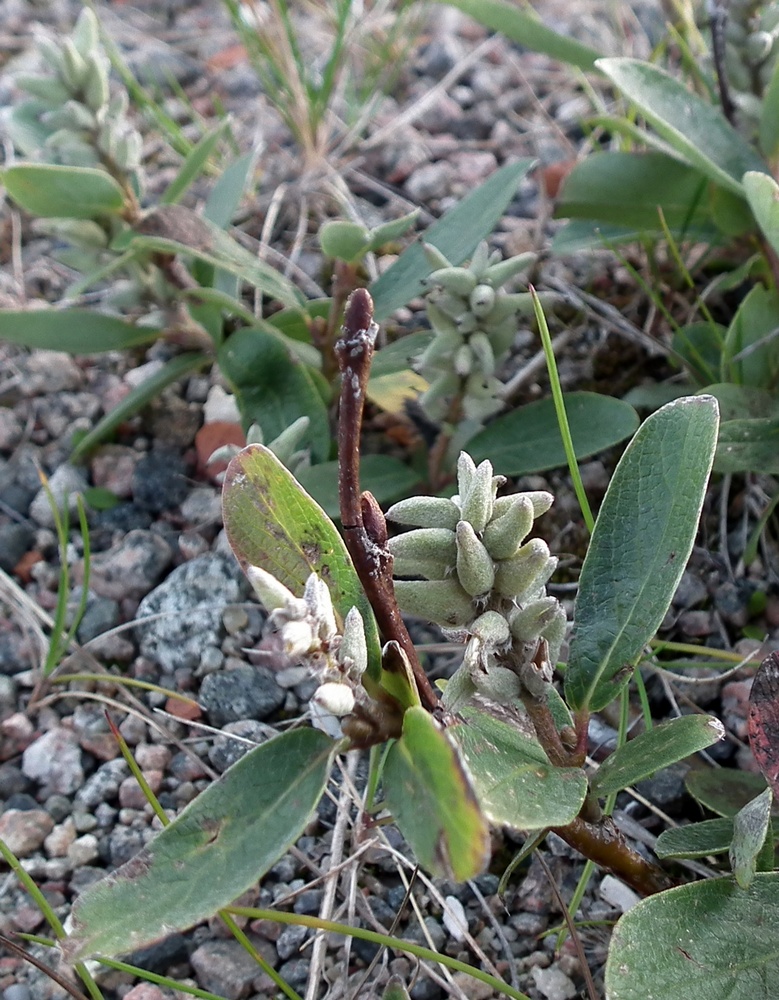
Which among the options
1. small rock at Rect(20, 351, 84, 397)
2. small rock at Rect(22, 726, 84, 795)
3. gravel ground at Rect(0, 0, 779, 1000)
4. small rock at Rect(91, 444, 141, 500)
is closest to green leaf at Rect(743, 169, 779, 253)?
gravel ground at Rect(0, 0, 779, 1000)

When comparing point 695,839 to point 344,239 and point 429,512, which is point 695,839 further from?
point 344,239

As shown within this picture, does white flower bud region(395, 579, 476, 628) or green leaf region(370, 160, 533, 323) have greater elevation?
green leaf region(370, 160, 533, 323)

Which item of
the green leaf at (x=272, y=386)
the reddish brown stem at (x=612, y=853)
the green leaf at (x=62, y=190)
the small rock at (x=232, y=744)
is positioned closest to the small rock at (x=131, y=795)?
the small rock at (x=232, y=744)

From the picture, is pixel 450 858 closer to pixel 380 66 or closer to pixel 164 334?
pixel 164 334

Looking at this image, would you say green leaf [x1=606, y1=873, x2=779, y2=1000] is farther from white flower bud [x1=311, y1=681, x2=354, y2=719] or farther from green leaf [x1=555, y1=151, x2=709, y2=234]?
green leaf [x1=555, y1=151, x2=709, y2=234]

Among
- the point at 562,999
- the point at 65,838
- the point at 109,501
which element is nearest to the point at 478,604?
the point at 562,999

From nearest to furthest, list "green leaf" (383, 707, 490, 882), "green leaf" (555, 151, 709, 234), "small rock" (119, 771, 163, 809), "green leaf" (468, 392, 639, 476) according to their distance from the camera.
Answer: "green leaf" (383, 707, 490, 882) → "small rock" (119, 771, 163, 809) → "green leaf" (468, 392, 639, 476) → "green leaf" (555, 151, 709, 234)

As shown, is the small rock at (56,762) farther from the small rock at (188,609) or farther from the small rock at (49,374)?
the small rock at (49,374)
